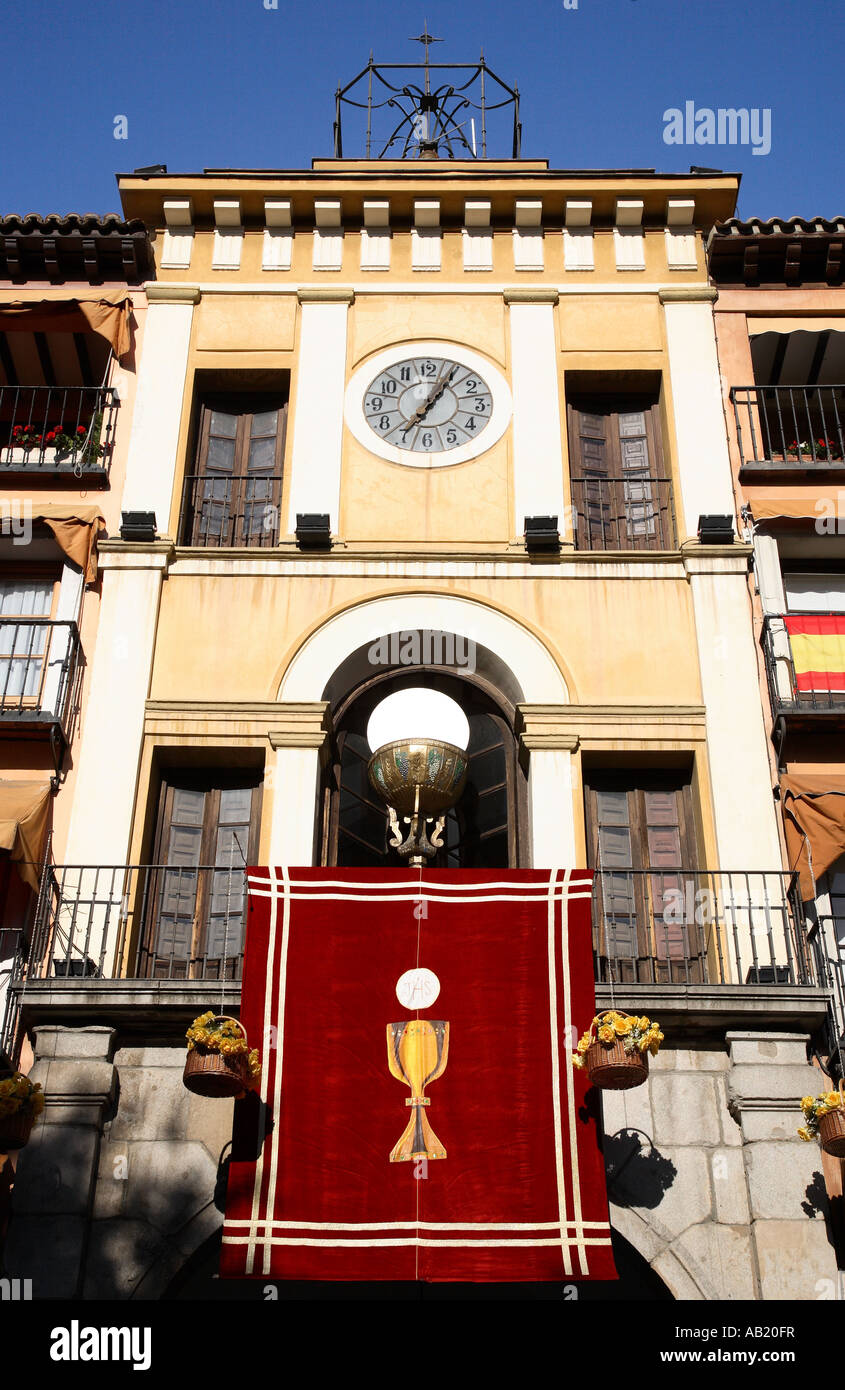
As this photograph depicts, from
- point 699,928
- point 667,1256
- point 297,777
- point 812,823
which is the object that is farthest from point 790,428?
point 667,1256

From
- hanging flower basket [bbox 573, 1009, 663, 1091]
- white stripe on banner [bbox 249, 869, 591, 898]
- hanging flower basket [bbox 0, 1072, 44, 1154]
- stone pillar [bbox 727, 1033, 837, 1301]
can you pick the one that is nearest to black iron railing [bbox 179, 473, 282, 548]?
white stripe on banner [bbox 249, 869, 591, 898]

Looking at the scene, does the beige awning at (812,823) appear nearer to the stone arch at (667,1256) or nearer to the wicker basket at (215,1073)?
the stone arch at (667,1256)

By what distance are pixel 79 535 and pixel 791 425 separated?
8.08m

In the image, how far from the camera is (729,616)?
1481cm

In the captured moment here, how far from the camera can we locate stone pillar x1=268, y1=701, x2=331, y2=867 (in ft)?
44.1

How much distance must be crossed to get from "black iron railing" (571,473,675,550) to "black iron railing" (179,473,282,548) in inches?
124

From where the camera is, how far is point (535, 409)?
16.2 meters

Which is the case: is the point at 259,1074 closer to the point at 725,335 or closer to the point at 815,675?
the point at 815,675

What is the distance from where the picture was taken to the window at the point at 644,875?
13.1 metres

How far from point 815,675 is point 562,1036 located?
16.6 ft

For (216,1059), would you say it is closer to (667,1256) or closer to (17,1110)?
(17,1110)

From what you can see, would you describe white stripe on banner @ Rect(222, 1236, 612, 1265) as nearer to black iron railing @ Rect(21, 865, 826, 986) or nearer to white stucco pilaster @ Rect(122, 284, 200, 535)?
black iron railing @ Rect(21, 865, 826, 986)
